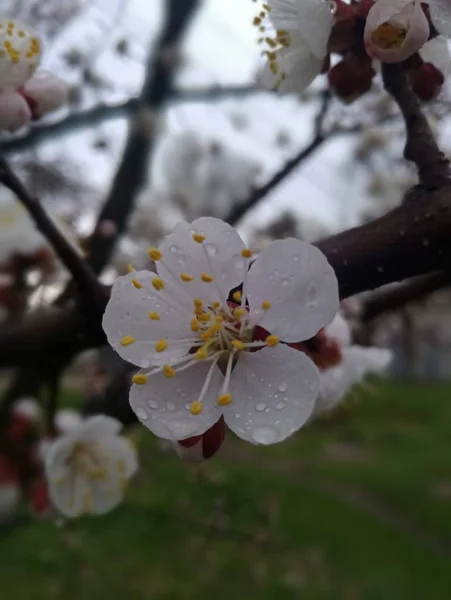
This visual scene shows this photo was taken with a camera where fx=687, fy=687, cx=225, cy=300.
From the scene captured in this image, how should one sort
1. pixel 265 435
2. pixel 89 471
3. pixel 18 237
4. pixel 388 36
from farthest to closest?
pixel 18 237, pixel 89 471, pixel 388 36, pixel 265 435

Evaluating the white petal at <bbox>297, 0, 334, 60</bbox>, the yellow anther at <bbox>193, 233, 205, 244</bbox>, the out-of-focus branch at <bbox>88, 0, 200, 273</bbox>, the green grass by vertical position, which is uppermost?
the white petal at <bbox>297, 0, 334, 60</bbox>

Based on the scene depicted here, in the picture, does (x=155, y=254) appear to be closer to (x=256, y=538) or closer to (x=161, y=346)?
(x=161, y=346)

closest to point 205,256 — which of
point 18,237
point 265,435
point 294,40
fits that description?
point 265,435

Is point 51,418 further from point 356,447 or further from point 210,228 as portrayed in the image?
point 356,447

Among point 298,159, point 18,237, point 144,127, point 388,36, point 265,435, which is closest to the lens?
point 265,435

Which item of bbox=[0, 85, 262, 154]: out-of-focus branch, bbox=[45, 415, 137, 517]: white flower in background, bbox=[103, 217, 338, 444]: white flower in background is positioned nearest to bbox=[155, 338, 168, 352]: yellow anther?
bbox=[103, 217, 338, 444]: white flower in background

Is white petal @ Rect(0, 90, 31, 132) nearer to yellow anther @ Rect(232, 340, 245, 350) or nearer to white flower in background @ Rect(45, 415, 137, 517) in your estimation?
yellow anther @ Rect(232, 340, 245, 350)

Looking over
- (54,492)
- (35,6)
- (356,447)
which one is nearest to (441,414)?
(356,447)
